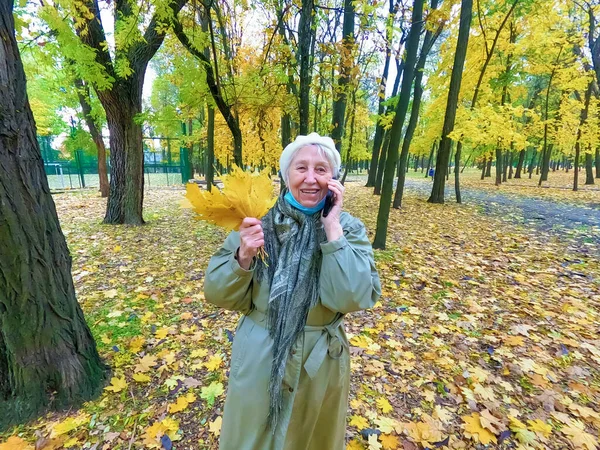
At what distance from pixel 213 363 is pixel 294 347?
1789 mm

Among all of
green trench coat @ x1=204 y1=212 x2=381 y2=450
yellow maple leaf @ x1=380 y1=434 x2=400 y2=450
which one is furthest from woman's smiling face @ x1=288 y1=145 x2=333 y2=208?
yellow maple leaf @ x1=380 y1=434 x2=400 y2=450

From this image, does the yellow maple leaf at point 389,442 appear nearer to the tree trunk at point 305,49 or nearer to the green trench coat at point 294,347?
the green trench coat at point 294,347

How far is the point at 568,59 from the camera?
1409 cm

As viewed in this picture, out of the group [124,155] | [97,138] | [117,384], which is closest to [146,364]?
[117,384]

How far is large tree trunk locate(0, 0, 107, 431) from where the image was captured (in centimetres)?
180

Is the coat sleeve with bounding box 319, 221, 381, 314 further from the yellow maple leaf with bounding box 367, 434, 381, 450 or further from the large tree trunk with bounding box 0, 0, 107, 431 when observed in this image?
the large tree trunk with bounding box 0, 0, 107, 431

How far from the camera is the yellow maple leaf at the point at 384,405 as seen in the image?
2.37 meters

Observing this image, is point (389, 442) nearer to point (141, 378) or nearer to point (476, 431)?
point (476, 431)

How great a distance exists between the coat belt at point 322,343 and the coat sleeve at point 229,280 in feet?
0.33

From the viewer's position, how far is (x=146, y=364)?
271cm

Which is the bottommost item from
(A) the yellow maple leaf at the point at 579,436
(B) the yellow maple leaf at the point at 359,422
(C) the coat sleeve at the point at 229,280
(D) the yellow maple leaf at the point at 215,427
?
(B) the yellow maple leaf at the point at 359,422

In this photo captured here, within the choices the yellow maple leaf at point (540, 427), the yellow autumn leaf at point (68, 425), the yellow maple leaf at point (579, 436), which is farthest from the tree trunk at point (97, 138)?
the yellow maple leaf at point (579, 436)

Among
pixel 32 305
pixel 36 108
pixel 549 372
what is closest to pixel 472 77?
pixel 549 372

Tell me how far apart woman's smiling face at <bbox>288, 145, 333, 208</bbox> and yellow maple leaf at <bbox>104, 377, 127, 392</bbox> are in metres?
2.27
